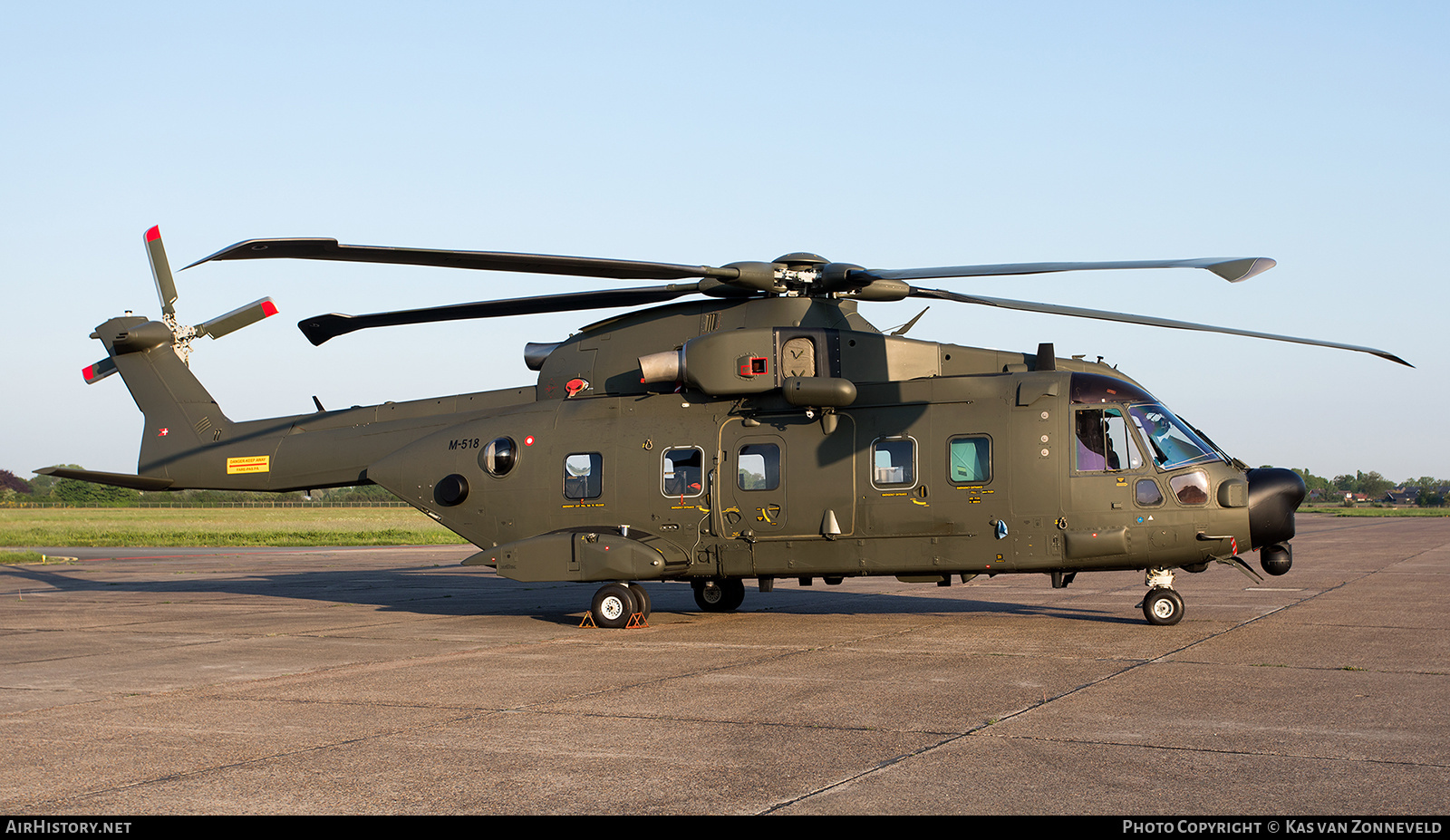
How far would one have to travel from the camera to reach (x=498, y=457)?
52.5ft

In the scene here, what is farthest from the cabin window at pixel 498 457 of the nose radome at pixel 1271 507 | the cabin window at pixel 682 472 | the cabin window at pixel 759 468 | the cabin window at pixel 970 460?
the nose radome at pixel 1271 507

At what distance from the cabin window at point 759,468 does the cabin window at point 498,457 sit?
3321mm

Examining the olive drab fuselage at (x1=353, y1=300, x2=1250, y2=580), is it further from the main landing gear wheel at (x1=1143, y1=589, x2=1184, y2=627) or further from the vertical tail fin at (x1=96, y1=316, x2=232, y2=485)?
the vertical tail fin at (x1=96, y1=316, x2=232, y2=485)

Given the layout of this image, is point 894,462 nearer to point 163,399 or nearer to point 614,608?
point 614,608

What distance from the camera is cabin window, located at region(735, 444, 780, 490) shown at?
48.3 ft

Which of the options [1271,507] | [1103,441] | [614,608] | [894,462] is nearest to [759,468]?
[894,462]

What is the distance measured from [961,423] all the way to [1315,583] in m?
11.2

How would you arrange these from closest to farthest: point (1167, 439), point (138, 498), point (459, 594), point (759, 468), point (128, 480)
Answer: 1. point (1167, 439)
2. point (759, 468)
3. point (128, 480)
4. point (459, 594)
5. point (138, 498)

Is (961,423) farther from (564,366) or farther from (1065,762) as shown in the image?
(1065,762)

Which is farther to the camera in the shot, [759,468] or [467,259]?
[759,468]

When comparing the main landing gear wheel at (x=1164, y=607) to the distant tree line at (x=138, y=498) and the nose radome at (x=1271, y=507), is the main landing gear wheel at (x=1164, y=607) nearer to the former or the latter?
the nose radome at (x=1271, y=507)

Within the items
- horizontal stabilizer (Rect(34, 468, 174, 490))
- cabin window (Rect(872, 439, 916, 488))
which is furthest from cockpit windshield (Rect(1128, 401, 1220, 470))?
horizontal stabilizer (Rect(34, 468, 174, 490))

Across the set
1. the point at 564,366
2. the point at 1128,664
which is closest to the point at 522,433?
the point at 564,366

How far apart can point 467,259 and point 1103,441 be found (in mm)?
7814
